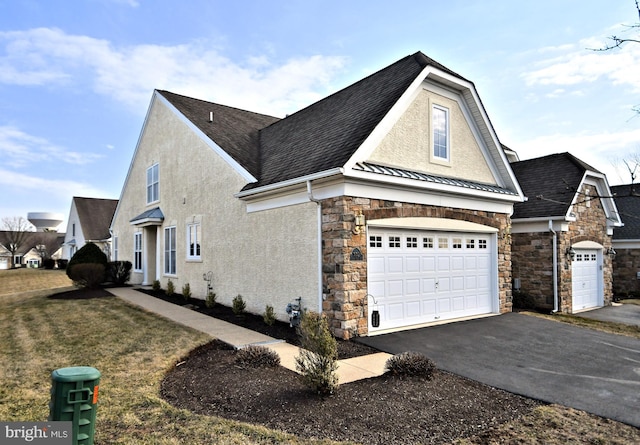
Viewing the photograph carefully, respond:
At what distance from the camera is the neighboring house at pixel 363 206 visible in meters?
9.02

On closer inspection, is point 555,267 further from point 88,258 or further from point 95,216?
point 95,216

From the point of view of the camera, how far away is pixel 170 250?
56.2 ft

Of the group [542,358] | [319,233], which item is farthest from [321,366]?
[542,358]

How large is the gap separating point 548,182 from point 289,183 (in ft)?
39.3

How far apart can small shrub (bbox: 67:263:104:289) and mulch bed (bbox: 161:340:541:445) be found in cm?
1338

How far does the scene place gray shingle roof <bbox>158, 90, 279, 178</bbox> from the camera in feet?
43.7

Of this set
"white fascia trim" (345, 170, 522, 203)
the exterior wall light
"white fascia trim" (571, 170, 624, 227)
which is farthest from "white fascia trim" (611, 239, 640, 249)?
the exterior wall light

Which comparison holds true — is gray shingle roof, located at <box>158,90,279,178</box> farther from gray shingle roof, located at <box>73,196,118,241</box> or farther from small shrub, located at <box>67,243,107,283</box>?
gray shingle roof, located at <box>73,196,118,241</box>

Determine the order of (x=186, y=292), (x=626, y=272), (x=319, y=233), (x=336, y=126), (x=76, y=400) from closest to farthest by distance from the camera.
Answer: (x=76, y=400) → (x=319, y=233) → (x=336, y=126) → (x=186, y=292) → (x=626, y=272)

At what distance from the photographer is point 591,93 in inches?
452

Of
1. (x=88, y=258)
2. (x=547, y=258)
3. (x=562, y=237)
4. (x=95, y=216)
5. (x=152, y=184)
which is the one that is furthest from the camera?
(x=95, y=216)

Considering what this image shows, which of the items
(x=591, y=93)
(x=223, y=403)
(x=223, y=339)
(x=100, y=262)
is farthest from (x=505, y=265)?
(x=100, y=262)

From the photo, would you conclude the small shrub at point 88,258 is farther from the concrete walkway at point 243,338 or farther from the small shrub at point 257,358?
the small shrub at point 257,358

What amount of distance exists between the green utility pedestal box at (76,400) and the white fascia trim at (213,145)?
8372 millimetres
